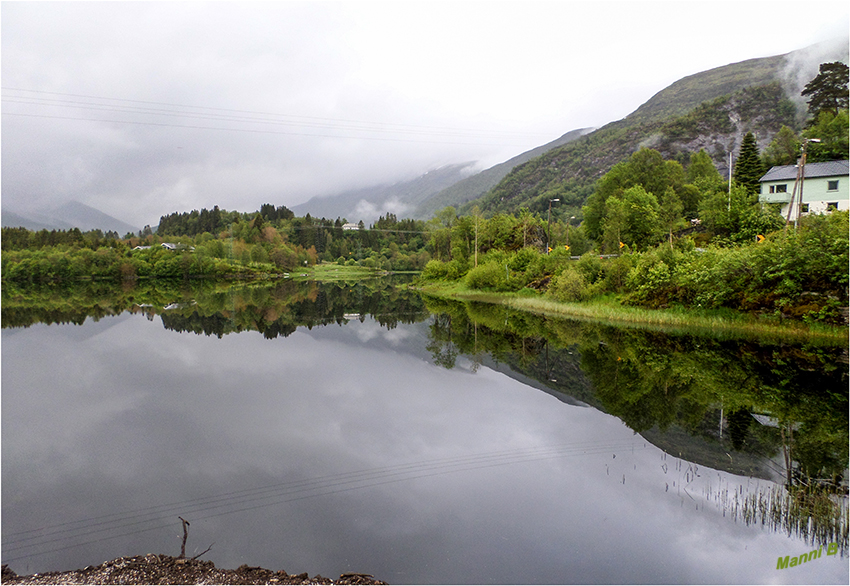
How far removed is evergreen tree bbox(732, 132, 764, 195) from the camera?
47.6m

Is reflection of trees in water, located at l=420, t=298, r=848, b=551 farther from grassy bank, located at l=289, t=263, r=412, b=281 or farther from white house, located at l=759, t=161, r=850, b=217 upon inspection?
grassy bank, located at l=289, t=263, r=412, b=281

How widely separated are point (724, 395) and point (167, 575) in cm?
1461

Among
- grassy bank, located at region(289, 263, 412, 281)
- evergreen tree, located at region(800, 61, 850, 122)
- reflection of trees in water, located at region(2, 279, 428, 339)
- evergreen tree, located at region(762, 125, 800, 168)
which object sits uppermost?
evergreen tree, located at region(800, 61, 850, 122)

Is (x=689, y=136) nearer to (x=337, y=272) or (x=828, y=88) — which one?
(x=828, y=88)

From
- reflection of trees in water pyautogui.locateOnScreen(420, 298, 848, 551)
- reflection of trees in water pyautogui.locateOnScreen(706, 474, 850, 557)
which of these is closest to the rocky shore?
reflection of trees in water pyautogui.locateOnScreen(706, 474, 850, 557)

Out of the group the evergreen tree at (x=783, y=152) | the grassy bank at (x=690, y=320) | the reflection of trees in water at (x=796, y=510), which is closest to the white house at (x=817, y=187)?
the evergreen tree at (x=783, y=152)

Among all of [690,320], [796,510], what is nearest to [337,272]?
[690,320]

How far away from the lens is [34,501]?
8430 mm

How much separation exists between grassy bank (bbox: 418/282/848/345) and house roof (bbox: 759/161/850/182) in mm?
24274

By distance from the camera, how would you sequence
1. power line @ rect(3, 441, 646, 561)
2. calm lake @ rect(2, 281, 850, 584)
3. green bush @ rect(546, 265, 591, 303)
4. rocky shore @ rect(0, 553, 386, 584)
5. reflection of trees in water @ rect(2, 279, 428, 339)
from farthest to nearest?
green bush @ rect(546, 265, 591, 303) < reflection of trees in water @ rect(2, 279, 428, 339) < power line @ rect(3, 441, 646, 561) < calm lake @ rect(2, 281, 850, 584) < rocky shore @ rect(0, 553, 386, 584)

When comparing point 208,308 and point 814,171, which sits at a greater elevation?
point 814,171

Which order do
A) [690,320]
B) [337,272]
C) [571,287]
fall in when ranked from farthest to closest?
[337,272], [571,287], [690,320]

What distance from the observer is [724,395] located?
45.9ft

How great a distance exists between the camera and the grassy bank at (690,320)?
20.3m
